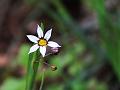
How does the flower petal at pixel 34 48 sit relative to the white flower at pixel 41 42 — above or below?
below

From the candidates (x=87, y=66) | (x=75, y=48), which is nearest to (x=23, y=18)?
(x=75, y=48)

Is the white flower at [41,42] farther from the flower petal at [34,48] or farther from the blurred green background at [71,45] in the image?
the blurred green background at [71,45]

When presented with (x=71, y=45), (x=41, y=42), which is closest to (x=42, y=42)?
(x=41, y=42)

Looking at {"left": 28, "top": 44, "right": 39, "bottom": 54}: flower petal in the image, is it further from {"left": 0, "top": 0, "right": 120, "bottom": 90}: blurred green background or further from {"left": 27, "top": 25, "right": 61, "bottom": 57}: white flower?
{"left": 0, "top": 0, "right": 120, "bottom": 90}: blurred green background

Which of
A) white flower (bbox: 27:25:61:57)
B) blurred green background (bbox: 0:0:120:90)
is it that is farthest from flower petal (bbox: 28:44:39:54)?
blurred green background (bbox: 0:0:120:90)

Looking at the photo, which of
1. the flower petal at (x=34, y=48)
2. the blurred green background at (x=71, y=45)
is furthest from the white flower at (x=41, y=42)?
the blurred green background at (x=71, y=45)

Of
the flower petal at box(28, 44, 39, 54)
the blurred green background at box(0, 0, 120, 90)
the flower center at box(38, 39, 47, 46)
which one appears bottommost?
the blurred green background at box(0, 0, 120, 90)

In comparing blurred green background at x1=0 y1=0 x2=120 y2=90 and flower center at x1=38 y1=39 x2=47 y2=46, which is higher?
flower center at x1=38 y1=39 x2=47 y2=46

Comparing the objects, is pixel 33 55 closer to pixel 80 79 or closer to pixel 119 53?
pixel 119 53
